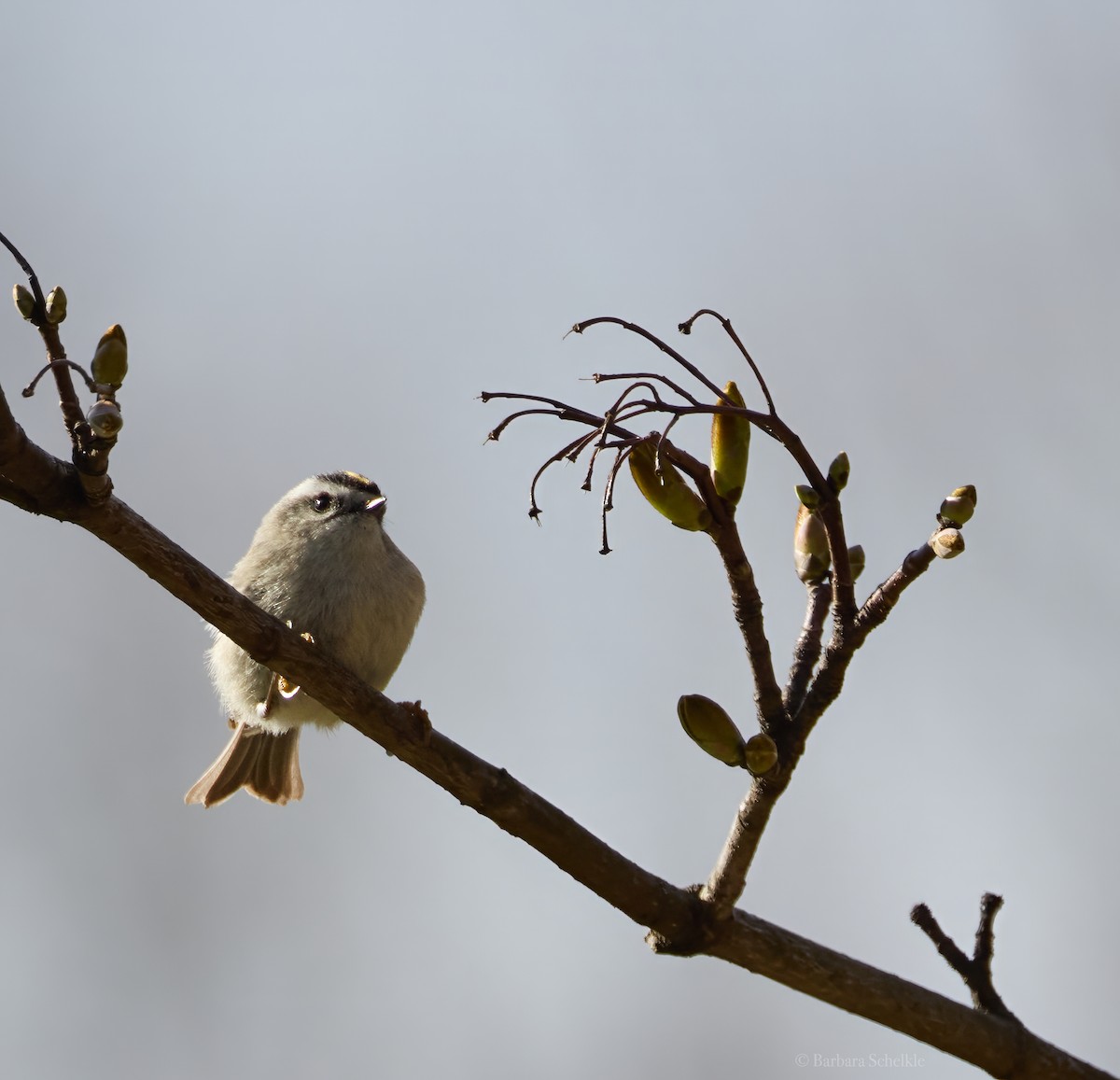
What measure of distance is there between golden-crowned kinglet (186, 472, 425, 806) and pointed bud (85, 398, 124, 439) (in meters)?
1.65

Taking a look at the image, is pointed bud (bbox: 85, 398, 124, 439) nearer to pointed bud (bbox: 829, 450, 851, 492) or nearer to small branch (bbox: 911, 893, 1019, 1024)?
pointed bud (bbox: 829, 450, 851, 492)

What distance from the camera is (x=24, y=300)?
136 centimetres

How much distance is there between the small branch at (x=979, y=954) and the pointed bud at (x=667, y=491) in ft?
2.51

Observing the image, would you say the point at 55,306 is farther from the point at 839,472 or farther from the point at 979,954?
the point at 979,954

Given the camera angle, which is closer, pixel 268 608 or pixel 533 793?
pixel 533 793

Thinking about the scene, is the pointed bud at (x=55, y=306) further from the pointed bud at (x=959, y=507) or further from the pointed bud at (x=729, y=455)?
the pointed bud at (x=959, y=507)

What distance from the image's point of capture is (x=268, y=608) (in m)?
3.19

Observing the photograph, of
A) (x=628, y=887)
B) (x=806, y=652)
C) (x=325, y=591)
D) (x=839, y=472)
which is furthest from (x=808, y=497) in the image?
(x=325, y=591)

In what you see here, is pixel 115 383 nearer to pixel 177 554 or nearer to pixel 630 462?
pixel 177 554

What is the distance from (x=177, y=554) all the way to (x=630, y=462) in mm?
646

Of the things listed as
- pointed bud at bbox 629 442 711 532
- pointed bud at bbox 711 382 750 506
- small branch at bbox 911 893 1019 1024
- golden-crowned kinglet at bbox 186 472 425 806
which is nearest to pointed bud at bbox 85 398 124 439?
pointed bud at bbox 629 442 711 532

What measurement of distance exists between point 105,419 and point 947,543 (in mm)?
975

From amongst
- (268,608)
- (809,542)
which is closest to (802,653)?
(809,542)

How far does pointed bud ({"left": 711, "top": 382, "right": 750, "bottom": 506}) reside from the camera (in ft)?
4.94
